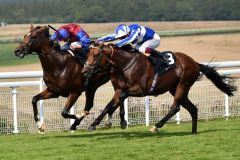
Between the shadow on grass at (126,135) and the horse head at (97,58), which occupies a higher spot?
the horse head at (97,58)

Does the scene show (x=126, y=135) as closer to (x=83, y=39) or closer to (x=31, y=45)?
(x=83, y=39)

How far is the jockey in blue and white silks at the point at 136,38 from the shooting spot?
31.4 feet

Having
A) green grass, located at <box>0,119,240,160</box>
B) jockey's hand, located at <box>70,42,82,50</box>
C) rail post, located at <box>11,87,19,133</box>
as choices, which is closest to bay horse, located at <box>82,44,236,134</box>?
green grass, located at <box>0,119,240,160</box>

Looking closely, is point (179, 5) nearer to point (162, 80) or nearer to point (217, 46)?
point (217, 46)

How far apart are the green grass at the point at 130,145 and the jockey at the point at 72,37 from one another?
1.25 metres

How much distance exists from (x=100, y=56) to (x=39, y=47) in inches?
41.6

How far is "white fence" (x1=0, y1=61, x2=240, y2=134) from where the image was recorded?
11250 mm

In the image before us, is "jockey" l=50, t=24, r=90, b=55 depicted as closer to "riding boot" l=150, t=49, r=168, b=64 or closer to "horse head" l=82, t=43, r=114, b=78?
"horse head" l=82, t=43, r=114, b=78

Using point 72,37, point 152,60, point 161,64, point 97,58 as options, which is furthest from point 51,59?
point 161,64

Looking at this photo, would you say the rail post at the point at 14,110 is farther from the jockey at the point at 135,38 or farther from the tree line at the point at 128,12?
the tree line at the point at 128,12

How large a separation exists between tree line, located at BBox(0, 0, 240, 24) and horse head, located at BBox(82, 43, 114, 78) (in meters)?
55.3

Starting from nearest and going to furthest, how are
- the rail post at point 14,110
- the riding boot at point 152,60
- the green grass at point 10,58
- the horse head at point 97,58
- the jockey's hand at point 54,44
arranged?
the horse head at point 97,58, the riding boot at point 152,60, the jockey's hand at point 54,44, the rail post at point 14,110, the green grass at point 10,58

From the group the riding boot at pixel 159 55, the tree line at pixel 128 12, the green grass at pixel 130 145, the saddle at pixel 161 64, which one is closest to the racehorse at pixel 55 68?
the green grass at pixel 130 145

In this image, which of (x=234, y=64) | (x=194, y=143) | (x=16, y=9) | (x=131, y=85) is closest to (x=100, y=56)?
(x=131, y=85)
